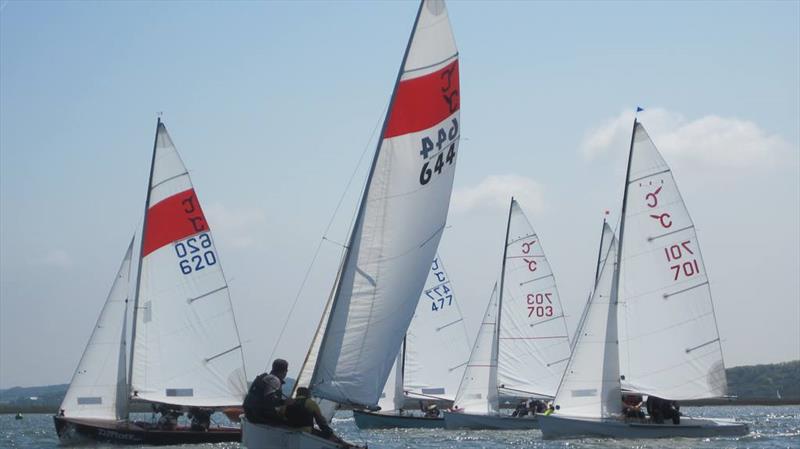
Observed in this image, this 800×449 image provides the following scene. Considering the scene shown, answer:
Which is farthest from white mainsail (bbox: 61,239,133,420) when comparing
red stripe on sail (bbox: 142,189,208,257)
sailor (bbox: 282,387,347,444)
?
sailor (bbox: 282,387,347,444)

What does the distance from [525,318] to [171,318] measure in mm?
14478

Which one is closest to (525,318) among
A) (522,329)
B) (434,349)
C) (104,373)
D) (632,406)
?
(522,329)

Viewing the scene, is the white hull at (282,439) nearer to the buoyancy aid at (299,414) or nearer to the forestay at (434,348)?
the buoyancy aid at (299,414)

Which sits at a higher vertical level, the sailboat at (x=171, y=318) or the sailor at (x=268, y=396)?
the sailboat at (x=171, y=318)

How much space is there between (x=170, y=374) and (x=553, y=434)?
9.92 m

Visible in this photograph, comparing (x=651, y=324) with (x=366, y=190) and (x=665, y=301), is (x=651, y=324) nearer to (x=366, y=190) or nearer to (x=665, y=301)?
(x=665, y=301)

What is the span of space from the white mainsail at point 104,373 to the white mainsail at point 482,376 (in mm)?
14423

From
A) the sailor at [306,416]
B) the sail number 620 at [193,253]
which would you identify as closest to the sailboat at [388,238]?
the sailor at [306,416]

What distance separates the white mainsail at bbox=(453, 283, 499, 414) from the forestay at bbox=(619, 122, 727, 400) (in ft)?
39.0

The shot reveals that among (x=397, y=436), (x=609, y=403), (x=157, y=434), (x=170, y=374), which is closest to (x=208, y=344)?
(x=170, y=374)

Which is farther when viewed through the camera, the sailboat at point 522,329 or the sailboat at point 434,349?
the sailboat at point 434,349

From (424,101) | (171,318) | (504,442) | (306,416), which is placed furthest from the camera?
(504,442)

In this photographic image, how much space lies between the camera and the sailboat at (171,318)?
3159 centimetres

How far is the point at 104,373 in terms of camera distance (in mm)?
31297
